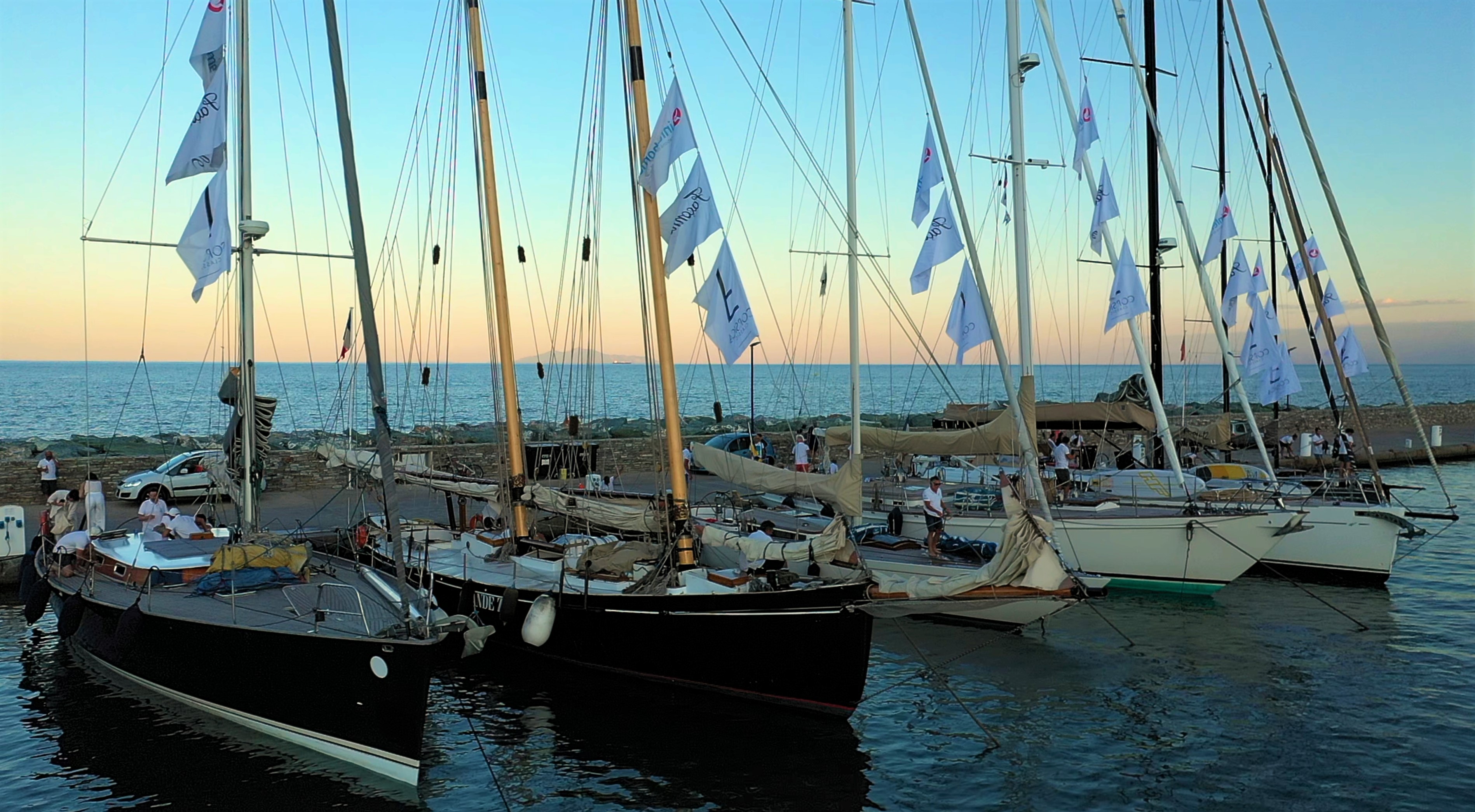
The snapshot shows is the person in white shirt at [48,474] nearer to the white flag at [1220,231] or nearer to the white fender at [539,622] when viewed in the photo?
the white fender at [539,622]

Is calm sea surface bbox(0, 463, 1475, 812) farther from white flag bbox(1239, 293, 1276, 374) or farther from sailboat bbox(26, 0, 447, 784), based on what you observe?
white flag bbox(1239, 293, 1276, 374)

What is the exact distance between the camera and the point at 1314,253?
33.3m

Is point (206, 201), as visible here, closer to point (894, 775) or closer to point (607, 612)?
point (607, 612)

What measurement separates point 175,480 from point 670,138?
19.2m

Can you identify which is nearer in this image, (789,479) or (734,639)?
(734,639)

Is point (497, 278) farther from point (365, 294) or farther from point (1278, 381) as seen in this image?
point (1278, 381)

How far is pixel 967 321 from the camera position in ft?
67.0

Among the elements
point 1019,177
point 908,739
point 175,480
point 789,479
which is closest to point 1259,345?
point 1019,177

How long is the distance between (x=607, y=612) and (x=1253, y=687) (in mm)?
9028

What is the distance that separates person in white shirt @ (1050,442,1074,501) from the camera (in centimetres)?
2244

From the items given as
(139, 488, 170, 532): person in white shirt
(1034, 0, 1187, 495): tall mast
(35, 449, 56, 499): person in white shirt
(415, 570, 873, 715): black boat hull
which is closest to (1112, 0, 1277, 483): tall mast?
(1034, 0, 1187, 495): tall mast

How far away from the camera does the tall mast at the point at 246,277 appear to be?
47.1ft

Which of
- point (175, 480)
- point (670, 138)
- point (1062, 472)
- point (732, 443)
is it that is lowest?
point (175, 480)

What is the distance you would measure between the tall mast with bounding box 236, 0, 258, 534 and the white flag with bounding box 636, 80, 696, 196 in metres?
5.77
